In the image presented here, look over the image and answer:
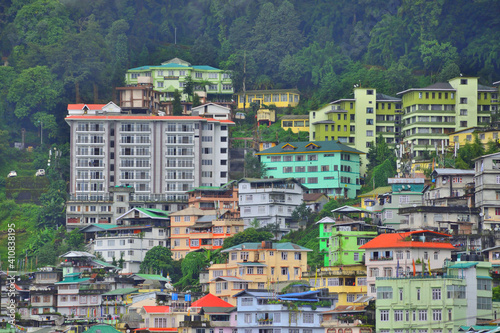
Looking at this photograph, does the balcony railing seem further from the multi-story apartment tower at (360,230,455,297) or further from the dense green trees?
the dense green trees

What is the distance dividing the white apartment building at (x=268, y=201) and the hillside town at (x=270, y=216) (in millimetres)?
162

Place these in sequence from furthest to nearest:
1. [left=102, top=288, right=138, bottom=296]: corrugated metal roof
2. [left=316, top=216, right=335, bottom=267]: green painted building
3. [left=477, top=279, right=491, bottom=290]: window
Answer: [left=316, top=216, right=335, bottom=267]: green painted building < [left=102, top=288, right=138, bottom=296]: corrugated metal roof < [left=477, top=279, right=491, bottom=290]: window

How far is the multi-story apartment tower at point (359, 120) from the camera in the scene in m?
148

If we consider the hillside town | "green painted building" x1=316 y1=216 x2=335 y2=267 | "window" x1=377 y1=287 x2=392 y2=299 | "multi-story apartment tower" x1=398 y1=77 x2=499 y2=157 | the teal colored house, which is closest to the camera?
"window" x1=377 y1=287 x2=392 y2=299

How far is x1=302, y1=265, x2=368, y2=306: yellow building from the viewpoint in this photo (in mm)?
96062

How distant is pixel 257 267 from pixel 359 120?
45748 millimetres

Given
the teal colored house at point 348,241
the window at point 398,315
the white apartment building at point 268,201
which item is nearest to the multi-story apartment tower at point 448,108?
the white apartment building at point 268,201

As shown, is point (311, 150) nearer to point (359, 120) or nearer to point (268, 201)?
point (359, 120)

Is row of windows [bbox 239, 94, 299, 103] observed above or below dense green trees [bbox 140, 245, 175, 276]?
above

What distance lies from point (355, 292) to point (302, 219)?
102ft

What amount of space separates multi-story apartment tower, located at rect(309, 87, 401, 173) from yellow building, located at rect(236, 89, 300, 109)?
12561 millimetres

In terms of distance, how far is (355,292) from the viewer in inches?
3787

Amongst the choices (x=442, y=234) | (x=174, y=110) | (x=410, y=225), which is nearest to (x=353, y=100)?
(x=174, y=110)

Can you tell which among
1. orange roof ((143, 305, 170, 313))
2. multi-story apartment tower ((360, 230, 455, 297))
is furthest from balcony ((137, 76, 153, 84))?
multi-story apartment tower ((360, 230, 455, 297))
